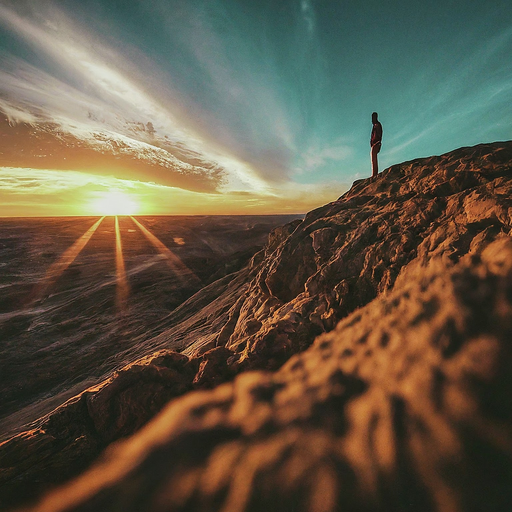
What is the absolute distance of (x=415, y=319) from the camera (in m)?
2.32

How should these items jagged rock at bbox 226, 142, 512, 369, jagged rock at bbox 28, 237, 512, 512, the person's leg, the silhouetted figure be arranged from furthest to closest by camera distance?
the person's leg
the silhouetted figure
jagged rock at bbox 226, 142, 512, 369
jagged rock at bbox 28, 237, 512, 512

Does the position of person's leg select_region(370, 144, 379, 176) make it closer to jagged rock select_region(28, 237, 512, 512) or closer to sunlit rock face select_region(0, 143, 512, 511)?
sunlit rock face select_region(0, 143, 512, 511)

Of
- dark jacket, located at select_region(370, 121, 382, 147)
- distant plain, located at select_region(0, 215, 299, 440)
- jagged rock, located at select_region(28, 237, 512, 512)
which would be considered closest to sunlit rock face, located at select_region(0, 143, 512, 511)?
jagged rock, located at select_region(28, 237, 512, 512)

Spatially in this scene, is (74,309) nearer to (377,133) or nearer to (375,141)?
(375,141)

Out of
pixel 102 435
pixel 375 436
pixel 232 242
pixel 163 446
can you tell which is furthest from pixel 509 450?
pixel 232 242

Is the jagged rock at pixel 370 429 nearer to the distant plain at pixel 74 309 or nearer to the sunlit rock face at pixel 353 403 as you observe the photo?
the sunlit rock face at pixel 353 403

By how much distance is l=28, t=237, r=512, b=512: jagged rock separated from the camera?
1505mm

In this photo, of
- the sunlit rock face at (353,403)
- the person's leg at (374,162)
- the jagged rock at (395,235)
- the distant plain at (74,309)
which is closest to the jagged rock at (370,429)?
the sunlit rock face at (353,403)

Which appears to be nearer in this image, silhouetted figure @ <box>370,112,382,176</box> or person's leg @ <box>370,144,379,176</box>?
silhouetted figure @ <box>370,112,382,176</box>

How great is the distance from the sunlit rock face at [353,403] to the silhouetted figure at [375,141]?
3028 millimetres

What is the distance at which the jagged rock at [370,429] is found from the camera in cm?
150

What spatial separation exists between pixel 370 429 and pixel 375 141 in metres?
6.81

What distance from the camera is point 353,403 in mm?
2070

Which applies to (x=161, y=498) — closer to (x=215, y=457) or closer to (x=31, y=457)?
(x=215, y=457)
